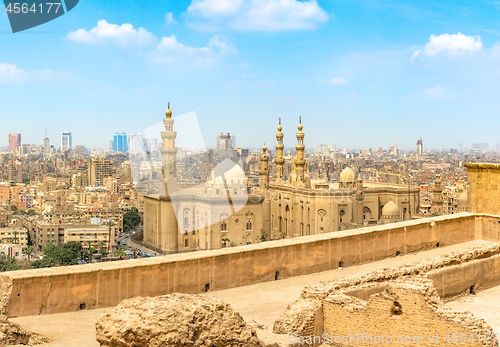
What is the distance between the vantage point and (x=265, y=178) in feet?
134

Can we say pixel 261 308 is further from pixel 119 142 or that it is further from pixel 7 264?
pixel 119 142

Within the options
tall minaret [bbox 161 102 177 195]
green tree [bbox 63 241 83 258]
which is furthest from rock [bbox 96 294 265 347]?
green tree [bbox 63 241 83 258]

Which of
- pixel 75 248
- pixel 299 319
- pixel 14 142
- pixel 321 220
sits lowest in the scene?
pixel 75 248

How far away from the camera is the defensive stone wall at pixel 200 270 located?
358 centimetres

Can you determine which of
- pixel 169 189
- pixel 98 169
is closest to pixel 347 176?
pixel 169 189

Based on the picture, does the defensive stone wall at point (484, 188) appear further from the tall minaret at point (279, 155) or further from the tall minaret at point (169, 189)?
the tall minaret at point (279, 155)

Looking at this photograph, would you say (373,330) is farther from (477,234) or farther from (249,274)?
(477,234)

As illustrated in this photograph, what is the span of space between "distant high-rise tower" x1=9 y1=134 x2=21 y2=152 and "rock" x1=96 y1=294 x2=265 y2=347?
138 meters

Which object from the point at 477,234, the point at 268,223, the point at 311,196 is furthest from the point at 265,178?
the point at 477,234

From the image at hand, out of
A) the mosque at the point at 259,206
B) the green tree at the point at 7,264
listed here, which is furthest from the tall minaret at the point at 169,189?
the green tree at the point at 7,264

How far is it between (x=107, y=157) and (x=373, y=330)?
317 feet

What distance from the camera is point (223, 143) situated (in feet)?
174

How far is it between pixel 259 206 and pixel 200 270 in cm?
3248

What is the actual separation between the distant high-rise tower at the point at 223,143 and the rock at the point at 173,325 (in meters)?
45.6
